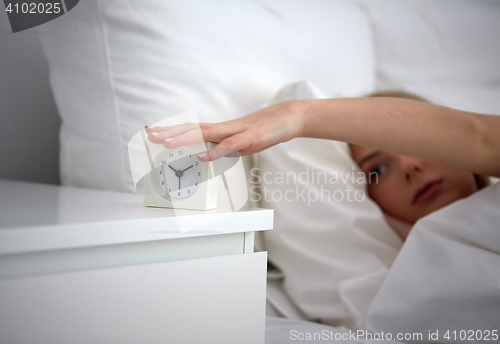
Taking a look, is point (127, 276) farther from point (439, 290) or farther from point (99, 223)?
point (439, 290)

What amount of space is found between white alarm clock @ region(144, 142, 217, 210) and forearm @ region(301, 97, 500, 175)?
8.5 inches

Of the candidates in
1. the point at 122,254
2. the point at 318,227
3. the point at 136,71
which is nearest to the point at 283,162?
the point at 318,227

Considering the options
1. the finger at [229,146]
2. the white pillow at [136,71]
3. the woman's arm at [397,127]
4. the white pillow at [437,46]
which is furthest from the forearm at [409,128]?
the white pillow at [437,46]

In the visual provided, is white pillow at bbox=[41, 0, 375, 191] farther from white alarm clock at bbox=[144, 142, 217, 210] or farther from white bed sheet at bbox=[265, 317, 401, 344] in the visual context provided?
white bed sheet at bbox=[265, 317, 401, 344]

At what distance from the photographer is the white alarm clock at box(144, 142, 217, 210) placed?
0.50 meters

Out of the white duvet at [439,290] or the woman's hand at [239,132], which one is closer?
the woman's hand at [239,132]

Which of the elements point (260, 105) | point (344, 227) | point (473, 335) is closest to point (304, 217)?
point (344, 227)

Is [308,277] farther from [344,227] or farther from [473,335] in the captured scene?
[473,335]

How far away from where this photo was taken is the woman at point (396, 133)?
509 mm

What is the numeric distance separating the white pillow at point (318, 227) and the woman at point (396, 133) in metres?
0.15

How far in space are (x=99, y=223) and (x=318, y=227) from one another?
1.84 ft

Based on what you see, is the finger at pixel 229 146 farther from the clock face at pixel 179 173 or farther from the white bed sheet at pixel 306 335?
the white bed sheet at pixel 306 335

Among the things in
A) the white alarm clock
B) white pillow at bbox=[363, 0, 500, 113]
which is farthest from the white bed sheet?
white pillow at bbox=[363, 0, 500, 113]

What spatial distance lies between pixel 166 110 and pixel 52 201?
33 cm
